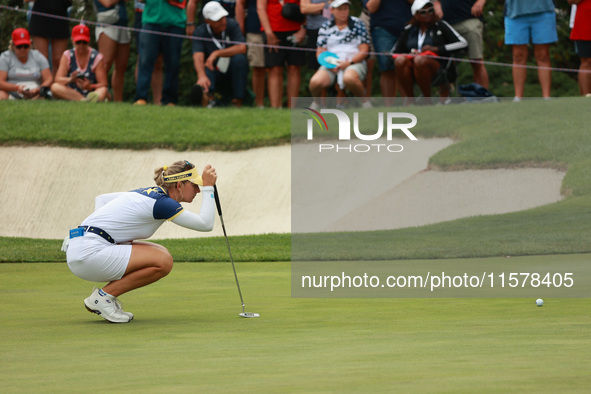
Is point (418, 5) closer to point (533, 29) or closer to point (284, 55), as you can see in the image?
point (533, 29)

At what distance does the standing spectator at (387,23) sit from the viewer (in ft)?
53.1

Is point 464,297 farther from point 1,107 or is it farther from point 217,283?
point 1,107

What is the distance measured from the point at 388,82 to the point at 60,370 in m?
12.3

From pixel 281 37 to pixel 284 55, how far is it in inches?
13.4

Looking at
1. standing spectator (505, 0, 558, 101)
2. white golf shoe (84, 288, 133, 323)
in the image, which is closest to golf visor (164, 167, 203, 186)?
white golf shoe (84, 288, 133, 323)

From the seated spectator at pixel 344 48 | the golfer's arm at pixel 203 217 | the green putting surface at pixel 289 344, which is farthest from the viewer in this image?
the seated spectator at pixel 344 48

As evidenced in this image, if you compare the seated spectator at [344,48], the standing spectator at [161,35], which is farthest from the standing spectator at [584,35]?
the standing spectator at [161,35]

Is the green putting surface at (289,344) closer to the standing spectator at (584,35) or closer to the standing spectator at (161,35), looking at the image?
the standing spectator at (584,35)

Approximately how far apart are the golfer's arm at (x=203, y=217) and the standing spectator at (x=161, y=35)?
10144 millimetres

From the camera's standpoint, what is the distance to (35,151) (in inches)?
715

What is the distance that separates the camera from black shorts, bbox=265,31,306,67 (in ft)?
56.0

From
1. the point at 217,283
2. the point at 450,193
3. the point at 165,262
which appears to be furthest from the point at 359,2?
the point at 165,262

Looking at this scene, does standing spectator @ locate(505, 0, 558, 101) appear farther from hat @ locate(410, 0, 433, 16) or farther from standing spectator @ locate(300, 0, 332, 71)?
standing spectator @ locate(300, 0, 332, 71)

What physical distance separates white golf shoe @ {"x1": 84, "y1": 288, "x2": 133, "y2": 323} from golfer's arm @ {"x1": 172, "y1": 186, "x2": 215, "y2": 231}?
0.72 meters
